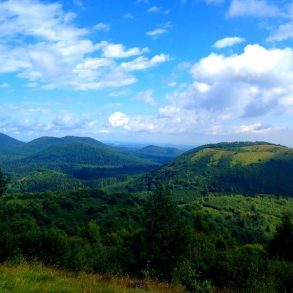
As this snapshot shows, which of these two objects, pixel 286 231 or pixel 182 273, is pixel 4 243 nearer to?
pixel 182 273

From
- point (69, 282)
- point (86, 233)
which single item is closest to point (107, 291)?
point (69, 282)

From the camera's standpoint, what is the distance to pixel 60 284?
14.0 m

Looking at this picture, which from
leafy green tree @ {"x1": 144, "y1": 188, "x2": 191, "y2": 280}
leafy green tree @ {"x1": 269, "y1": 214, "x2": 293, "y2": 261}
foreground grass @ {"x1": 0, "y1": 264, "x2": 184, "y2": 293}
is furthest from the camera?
leafy green tree @ {"x1": 269, "y1": 214, "x2": 293, "y2": 261}

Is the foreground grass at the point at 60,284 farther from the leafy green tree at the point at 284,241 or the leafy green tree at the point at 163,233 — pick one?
the leafy green tree at the point at 284,241

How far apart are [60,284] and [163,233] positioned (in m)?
41.0

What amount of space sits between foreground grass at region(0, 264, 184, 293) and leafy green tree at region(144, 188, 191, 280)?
31408 mm

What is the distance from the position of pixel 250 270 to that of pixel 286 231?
60.9 metres

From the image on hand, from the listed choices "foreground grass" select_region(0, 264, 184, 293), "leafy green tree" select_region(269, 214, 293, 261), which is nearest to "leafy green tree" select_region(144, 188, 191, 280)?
"leafy green tree" select_region(269, 214, 293, 261)

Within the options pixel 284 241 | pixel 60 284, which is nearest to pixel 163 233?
pixel 284 241

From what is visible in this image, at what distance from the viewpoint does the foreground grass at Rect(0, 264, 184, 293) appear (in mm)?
12672

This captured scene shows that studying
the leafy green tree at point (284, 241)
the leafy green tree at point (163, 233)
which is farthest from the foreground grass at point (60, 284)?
the leafy green tree at point (284, 241)

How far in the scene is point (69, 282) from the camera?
14617mm

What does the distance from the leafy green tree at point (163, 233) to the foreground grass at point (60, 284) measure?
103 feet

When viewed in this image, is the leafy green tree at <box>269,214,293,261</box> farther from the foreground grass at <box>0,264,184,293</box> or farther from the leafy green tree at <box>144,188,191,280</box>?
the foreground grass at <box>0,264,184,293</box>
